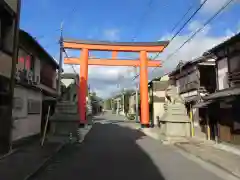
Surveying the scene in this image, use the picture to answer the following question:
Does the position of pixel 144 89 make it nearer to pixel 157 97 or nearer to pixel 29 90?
pixel 157 97

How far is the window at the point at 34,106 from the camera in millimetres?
18422

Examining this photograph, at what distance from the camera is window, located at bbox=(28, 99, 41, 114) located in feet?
60.4

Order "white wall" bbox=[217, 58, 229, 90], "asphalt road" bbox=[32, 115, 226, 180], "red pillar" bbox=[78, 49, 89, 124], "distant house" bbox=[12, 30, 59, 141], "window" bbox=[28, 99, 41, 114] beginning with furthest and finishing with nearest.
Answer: "red pillar" bbox=[78, 49, 89, 124]
"white wall" bbox=[217, 58, 229, 90]
"window" bbox=[28, 99, 41, 114]
"distant house" bbox=[12, 30, 59, 141]
"asphalt road" bbox=[32, 115, 226, 180]

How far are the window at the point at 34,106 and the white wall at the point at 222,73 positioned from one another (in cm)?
1150

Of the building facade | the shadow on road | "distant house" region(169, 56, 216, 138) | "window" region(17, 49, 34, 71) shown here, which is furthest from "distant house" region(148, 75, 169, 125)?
the shadow on road

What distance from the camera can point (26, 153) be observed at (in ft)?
44.7

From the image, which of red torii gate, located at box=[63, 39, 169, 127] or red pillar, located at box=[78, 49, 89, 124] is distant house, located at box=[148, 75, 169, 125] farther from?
red pillar, located at box=[78, 49, 89, 124]

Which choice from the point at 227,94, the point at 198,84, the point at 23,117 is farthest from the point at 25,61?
the point at 198,84

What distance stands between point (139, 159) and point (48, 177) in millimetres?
4754

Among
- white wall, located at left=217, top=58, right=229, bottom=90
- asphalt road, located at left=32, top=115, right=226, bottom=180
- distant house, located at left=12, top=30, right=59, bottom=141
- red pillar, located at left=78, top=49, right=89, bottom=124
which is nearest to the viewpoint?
asphalt road, located at left=32, top=115, right=226, bottom=180

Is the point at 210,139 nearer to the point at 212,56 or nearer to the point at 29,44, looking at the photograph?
the point at 212,56

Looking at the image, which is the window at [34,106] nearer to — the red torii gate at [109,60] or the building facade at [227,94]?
the building facade at [227,94]

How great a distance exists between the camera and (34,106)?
19547 millimetres

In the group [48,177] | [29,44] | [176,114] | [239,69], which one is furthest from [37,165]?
[176,114]
